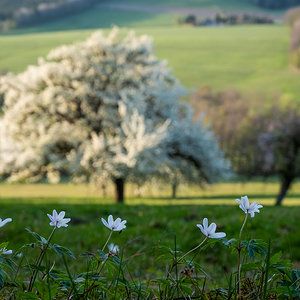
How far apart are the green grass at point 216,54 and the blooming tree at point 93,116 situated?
6350 centimetres

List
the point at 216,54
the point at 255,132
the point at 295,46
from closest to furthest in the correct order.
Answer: the point at 255,132 → the point at 295,46 → the point at 216,54

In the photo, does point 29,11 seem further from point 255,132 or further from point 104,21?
point 255,132

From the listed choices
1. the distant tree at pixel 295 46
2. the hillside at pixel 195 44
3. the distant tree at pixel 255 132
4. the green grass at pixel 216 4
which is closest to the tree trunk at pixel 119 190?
the distant tree at pixel 255 132

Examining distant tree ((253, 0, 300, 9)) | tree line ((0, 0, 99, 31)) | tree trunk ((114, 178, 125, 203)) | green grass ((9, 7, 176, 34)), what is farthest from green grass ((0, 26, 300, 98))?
tree trunk ((114, 178, 125, 203))

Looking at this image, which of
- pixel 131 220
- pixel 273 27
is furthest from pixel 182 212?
pixel 273 27

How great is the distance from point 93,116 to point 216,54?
79791mm

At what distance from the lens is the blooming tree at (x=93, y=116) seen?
777 inches

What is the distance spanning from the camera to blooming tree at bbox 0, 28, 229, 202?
1973cm

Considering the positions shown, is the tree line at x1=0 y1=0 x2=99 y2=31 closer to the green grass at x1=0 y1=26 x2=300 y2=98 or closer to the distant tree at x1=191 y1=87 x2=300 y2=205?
the green grass at x1=0 y1=26 x2=300 y2=98

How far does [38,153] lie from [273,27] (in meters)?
105

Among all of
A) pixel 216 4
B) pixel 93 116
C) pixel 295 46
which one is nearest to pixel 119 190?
pixel 93 116

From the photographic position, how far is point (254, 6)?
124 meters

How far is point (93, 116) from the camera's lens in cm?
2105

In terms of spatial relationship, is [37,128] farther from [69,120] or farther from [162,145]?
[162,145]
